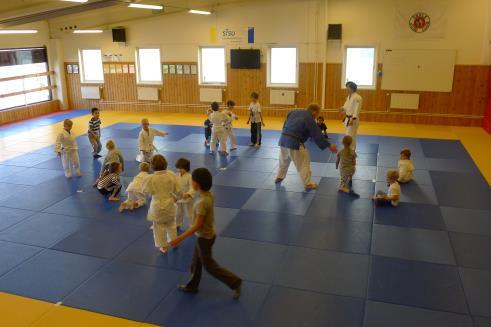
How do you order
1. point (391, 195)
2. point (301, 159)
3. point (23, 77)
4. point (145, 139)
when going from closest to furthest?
1. point (391, 195)
2. point (301, 159)
3. point (145, 139)
4. point (23, 77)

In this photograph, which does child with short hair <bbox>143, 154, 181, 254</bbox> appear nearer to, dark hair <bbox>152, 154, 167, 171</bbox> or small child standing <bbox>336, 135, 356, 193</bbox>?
dark hair <bbox>152, 154, 167, 171</bbox>

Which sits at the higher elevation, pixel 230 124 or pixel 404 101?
pixel 404 101

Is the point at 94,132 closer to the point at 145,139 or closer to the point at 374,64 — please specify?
the point at 145,139

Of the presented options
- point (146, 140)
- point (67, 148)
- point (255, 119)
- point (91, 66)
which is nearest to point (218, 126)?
point (255, 119)

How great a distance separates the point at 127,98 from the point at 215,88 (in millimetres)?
4031

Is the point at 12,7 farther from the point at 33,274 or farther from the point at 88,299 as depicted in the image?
the point at 88,299

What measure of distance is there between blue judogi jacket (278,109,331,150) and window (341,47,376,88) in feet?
25.2

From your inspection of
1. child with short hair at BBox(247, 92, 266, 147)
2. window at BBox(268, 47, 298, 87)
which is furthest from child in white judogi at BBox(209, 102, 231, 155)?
window at BBox(268, 47, 298, 87)

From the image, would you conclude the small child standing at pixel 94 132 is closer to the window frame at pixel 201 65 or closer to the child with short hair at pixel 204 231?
the window frame at pixel 201 65

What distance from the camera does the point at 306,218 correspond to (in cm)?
704

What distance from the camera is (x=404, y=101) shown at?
47.7ft

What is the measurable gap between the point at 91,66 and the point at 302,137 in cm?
1358

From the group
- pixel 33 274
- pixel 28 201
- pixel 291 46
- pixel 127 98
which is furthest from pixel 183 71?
pixel 33 274

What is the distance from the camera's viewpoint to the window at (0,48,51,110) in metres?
15.9
